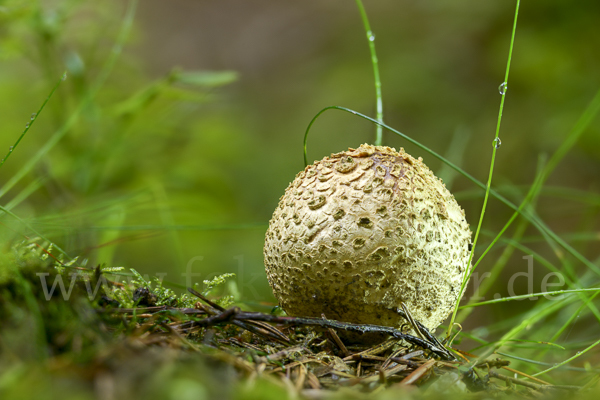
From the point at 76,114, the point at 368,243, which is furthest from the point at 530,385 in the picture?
the point at 76,114

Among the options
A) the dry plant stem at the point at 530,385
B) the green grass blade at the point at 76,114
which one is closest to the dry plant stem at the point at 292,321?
the dry plant stem at the point at 530,385

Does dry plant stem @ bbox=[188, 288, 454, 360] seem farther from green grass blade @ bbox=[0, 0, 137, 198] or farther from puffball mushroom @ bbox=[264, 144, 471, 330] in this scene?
green grass blade @ bbox=[0, 0, 137, 198]

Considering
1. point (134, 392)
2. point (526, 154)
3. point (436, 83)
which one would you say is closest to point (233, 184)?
point (436, 83)

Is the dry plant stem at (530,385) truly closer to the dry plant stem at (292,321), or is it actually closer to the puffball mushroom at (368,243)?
the dry plant stem at (292,321)

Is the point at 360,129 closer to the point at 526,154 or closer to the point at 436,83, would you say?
the point at 436,83

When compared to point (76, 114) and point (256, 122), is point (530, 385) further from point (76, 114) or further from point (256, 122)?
point (256, 122)

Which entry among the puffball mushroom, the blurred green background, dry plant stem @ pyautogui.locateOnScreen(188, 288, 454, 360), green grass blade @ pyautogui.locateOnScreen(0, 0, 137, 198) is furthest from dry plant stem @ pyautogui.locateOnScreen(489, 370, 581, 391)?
green grass blade @ pyautogui.locateOnScreen(0, 0, 137, 198)
